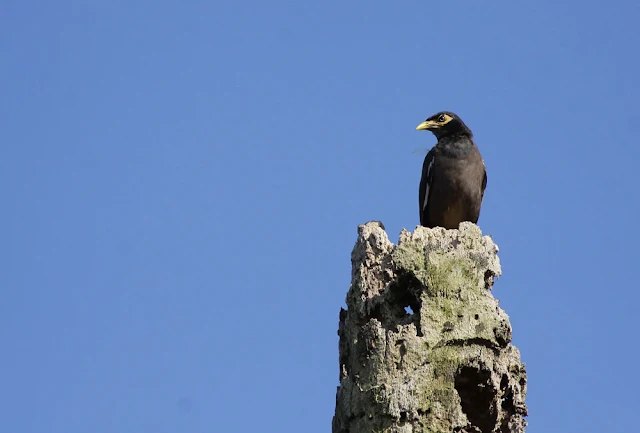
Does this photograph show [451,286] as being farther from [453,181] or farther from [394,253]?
[453,181]

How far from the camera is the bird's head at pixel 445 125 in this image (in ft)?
47.0

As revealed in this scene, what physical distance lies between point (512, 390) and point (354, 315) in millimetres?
1484

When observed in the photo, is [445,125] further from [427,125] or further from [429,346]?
[429,346]

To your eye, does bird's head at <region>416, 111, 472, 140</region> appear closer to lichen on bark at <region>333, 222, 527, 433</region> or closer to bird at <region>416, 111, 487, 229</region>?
bird at <region>416, 111, 487, 229</region>

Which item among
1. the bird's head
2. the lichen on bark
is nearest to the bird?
the bird's head

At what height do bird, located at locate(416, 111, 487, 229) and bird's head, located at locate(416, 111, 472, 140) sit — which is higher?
bird's head, located at locate(416, 111, 472, 140)

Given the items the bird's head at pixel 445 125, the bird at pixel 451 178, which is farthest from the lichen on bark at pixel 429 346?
the bird's head at pixel 445 125

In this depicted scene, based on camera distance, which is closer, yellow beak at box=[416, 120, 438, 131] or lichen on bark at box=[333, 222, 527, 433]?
lichen on bark at box=[333, 222, 527, 433]

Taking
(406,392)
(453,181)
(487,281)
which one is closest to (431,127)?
(453,181)

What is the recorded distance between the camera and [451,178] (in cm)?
1376

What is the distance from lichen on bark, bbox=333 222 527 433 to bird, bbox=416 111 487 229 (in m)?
5.17

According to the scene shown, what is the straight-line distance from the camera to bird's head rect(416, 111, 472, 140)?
47.0 feet

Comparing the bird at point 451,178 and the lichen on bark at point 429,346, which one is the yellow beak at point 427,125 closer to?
the bird at point 451,178

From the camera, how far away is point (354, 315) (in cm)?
851
